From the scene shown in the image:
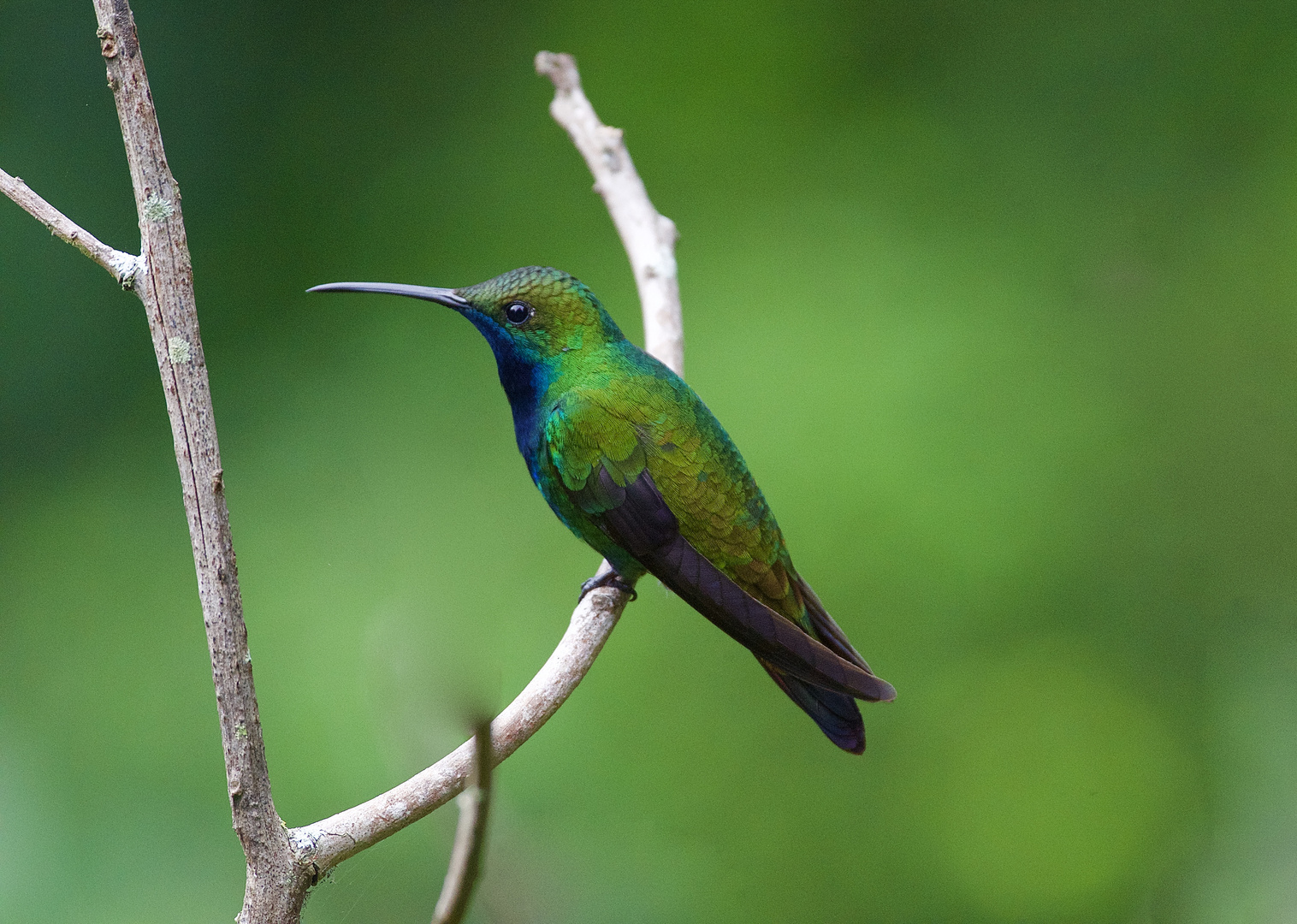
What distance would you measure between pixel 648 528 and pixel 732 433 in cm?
114

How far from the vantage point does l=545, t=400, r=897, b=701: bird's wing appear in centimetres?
137

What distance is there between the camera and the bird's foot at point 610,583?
163 centimetres

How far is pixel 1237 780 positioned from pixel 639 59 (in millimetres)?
2069

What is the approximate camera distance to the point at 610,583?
1.64m

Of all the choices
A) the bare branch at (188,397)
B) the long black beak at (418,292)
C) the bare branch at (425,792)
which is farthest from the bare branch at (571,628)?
the long black beak at (418,292)

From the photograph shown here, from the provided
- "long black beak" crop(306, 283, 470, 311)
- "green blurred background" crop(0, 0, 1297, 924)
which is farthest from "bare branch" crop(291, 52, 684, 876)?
"green blurred background" crop(0, 0, 1297, 924)

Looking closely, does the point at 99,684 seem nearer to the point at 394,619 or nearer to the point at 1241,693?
the point at 394,619

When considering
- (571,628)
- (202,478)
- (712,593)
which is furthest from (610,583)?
(202,478)

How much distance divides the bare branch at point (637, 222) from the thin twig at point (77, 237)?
1.04m

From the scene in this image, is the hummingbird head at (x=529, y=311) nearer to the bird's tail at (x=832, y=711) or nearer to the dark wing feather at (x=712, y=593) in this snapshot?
the dark wing feather at (x=712, y=593)

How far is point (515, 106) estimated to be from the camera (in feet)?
9.64

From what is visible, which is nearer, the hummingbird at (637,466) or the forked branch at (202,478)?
the forked branch at (202,478)

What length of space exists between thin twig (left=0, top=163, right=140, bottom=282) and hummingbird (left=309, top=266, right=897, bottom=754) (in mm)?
498

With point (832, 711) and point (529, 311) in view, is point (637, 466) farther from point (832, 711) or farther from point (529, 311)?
point (832, 711)
